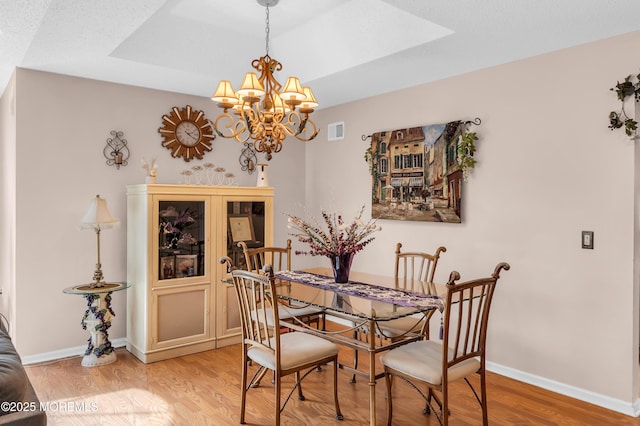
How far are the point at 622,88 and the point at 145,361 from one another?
13.4 ft

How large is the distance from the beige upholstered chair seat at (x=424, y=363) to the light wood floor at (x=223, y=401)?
52cm

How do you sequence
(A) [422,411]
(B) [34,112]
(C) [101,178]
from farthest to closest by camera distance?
(C) [101,178]
(B) [34,112]
(A) [422,411]

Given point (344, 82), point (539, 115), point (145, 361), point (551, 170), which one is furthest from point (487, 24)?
point (145, 361)

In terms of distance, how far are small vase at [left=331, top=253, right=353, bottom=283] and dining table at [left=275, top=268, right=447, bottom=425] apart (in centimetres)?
5

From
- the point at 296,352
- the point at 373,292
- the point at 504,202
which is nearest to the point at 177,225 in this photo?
the point at 296,352

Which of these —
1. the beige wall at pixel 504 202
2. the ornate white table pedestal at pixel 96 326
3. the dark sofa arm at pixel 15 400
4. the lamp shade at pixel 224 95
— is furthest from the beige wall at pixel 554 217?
the dark sofa arm at pixel 15 400

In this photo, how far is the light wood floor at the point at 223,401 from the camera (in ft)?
9.17

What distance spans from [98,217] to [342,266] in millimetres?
2065

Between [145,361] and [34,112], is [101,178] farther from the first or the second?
[145,361]

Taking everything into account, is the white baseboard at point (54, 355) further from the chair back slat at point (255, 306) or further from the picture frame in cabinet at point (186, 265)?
the chair back slat at point (255, 306)

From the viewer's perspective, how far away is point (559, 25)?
2.75 meters

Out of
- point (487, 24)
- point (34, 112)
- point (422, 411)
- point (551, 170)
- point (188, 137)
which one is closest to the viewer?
point (487, 24)

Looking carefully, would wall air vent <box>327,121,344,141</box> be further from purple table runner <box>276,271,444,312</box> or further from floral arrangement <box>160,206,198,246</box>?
purple table runner <box>276,271,444,312</box>

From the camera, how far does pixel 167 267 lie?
154 inches
